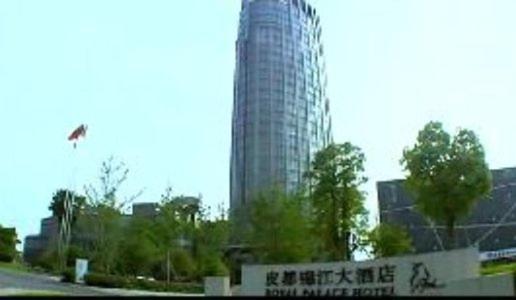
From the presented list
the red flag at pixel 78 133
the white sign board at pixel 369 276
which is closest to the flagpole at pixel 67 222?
the red flag at pixel 78 133

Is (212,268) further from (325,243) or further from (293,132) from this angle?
(293,132)

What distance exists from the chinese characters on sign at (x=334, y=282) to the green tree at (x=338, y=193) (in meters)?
18.9

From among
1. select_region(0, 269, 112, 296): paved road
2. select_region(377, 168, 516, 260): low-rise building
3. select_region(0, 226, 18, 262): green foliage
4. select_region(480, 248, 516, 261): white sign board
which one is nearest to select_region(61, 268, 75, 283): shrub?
select_region(0, 269, 112, 296): paved road

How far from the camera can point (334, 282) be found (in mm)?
25359

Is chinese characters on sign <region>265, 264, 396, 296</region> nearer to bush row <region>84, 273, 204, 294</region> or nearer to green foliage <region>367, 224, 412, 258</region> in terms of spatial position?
green foliage <region>367, 224, 412, 258</region>

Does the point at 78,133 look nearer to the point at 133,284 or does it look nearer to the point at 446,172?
the point at 133,284

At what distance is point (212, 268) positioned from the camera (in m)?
62.4

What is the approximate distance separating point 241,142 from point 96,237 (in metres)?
60.2

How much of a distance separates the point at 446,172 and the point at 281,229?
17.9 meters

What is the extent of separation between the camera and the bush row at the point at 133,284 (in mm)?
48031

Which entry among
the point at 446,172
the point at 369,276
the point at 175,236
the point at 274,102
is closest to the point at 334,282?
the point at 369,276

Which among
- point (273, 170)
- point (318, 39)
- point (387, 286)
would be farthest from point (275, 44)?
point (387, 286)

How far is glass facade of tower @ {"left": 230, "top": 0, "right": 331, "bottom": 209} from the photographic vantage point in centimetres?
11744

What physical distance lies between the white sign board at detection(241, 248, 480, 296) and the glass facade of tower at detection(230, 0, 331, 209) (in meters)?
88.3
